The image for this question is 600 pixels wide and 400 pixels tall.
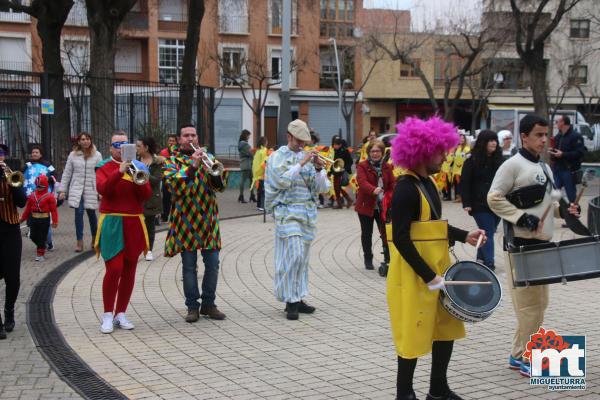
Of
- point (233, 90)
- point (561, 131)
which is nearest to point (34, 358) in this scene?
point (561, 131)

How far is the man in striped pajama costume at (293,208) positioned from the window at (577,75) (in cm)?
4163

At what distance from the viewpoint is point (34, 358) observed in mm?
6273

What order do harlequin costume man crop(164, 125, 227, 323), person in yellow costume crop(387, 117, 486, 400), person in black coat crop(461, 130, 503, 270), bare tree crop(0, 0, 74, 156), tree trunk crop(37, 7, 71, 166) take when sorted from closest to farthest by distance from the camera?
person in yellow costume crop(387, 117, 486, 400)
harlequin costume man crop(164, 125, 227, 323)
person in black coat crop(461, 130, 503, 270)
tree trunk crop(37, 7, 71, 166)
bare tree crop(0, 0, 74, 156)

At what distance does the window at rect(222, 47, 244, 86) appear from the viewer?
46.5m

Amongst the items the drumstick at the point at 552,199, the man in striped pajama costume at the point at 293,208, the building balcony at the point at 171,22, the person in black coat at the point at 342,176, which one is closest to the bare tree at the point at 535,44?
the person in black coat at the point at 342,176

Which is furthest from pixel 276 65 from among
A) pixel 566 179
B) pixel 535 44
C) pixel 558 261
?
pixel 558 261

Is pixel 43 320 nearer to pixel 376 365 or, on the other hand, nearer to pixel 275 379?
pixel 275 379

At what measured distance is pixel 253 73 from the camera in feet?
154

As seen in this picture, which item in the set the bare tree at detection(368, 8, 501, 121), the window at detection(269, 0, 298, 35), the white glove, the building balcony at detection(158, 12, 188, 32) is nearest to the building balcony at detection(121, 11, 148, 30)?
the building balcony at detection(158, 12, 188, 32)

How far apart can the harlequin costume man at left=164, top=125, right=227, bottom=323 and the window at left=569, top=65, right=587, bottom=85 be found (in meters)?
42.3

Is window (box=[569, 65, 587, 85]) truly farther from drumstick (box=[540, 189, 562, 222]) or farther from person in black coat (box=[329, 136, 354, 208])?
drumstick (box=[540, 189, 562, 222])

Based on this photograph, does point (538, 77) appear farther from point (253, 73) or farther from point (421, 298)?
point (253, 73)

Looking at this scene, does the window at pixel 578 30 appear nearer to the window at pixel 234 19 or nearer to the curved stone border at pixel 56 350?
the window at pixel 234 19

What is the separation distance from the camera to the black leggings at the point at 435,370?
15.3 ft
